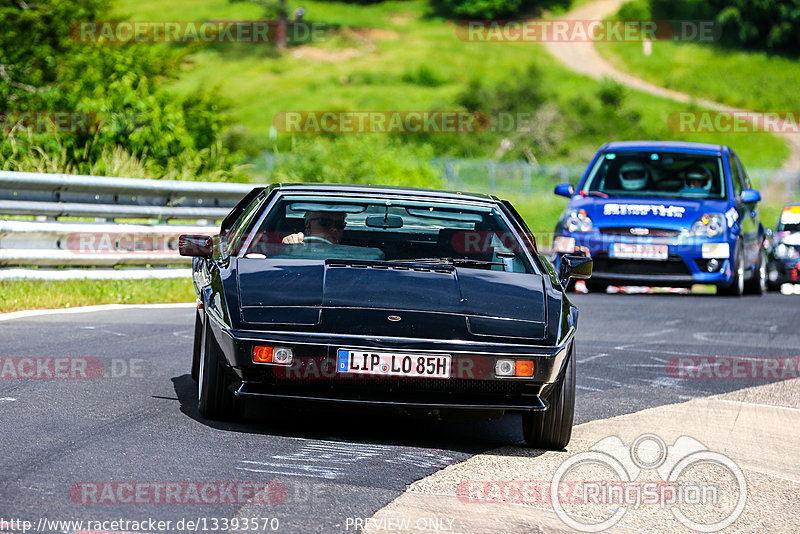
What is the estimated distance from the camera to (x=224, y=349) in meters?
6.08

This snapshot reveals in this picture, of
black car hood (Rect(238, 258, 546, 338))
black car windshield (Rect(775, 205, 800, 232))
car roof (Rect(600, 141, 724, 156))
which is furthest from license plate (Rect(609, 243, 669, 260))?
black car hood (Rect(238, 258, 546, 338))

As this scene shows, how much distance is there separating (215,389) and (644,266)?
31.2 feet

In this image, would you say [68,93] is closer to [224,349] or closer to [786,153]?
[224,349]

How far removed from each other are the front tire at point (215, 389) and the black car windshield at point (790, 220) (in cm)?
1692

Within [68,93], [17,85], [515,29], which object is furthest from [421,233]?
[515,29]

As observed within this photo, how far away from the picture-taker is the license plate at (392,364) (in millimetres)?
5906

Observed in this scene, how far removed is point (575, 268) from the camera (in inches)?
287

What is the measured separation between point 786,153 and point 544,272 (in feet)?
218

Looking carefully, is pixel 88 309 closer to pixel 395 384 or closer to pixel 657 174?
pixel 395 384

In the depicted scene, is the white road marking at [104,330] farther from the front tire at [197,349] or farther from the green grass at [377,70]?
the green grass at [377,70]

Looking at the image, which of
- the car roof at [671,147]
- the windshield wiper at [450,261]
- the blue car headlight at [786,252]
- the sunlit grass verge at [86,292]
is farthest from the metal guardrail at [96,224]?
the blue car headlight at [786,252]

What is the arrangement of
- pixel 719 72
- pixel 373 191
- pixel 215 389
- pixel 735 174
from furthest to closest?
pixel 719 72, pixel 735 174, pixel 373 191, pixel 215 389

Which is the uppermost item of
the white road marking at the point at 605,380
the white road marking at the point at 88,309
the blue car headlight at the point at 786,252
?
the white road marking at the point at 88,309

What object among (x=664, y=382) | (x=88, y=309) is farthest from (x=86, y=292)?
(x=664, y=382)
